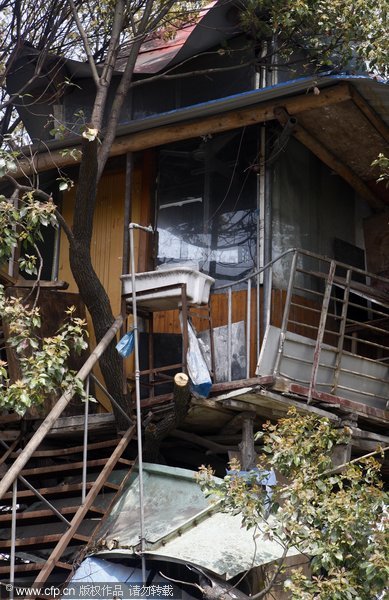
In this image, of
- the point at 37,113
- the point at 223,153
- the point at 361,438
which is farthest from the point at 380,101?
the point at 37,113

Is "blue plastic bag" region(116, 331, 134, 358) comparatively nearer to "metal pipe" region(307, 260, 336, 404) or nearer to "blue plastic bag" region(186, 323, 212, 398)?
"blue plastic bag" region(186, 323, 212, 398)

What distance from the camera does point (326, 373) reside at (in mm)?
9773

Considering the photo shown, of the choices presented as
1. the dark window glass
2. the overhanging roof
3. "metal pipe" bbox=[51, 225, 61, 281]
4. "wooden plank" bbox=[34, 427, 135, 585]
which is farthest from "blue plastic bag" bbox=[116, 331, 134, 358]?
"metal pipe" bbox=[51, 225, 61, 281]

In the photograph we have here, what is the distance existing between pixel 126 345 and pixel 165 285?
70cm

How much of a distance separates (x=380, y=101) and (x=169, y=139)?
7.33 feet

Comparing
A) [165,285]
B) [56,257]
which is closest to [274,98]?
[165,285]

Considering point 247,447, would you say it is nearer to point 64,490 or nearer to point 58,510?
point 64,490

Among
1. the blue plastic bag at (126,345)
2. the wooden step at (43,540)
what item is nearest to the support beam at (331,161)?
the blue plastic bag at (126,345)

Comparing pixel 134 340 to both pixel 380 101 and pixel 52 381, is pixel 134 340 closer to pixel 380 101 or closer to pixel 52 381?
pixel 52 381

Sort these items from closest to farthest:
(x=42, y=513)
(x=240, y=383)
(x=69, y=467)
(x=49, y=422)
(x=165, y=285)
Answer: (x=49, y=422) < (x=240, y=383) < (x=42, y=513) < (x=165, y=285) < (x=69, y=467)

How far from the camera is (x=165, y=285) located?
942 centimetres

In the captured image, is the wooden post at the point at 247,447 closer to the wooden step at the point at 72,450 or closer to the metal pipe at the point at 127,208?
the wooden step at the point at 72,450

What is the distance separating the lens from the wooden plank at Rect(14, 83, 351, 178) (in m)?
9.79

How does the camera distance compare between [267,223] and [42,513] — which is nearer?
[42,513]
